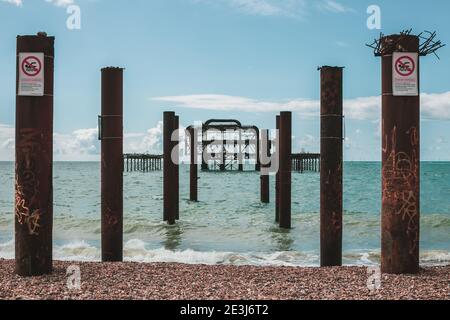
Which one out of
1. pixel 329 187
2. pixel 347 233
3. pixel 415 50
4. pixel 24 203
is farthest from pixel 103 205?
pixel 347 233

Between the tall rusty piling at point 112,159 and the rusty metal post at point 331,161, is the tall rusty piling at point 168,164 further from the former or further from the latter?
the rusty metal post at point 331,161

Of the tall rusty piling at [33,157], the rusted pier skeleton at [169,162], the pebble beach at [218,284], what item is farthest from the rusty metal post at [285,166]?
the tall rusty piling at [33,157]

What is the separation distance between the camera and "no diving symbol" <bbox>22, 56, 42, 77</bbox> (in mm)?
7871

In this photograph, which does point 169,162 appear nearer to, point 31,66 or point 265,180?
point 265,180

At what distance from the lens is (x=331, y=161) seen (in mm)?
9844

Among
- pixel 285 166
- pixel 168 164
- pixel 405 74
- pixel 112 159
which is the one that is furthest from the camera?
pixel 168 164

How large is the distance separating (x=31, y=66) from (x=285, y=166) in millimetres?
10182

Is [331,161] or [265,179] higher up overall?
[331,161]

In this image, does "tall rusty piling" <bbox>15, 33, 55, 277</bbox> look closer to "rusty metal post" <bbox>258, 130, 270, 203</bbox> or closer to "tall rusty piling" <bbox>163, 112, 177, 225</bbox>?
"tall rusty piling" <bbox>163, 112, 177, 225</bbox>

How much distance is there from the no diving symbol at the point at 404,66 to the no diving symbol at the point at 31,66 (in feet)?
16.1

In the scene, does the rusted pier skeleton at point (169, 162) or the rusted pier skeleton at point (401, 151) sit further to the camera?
the rusted pier skeleton at point (169, 162)

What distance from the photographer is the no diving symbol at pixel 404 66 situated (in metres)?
8.00

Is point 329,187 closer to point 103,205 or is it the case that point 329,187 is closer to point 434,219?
point 103,205

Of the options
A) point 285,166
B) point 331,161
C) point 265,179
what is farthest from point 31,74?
point 265,179
